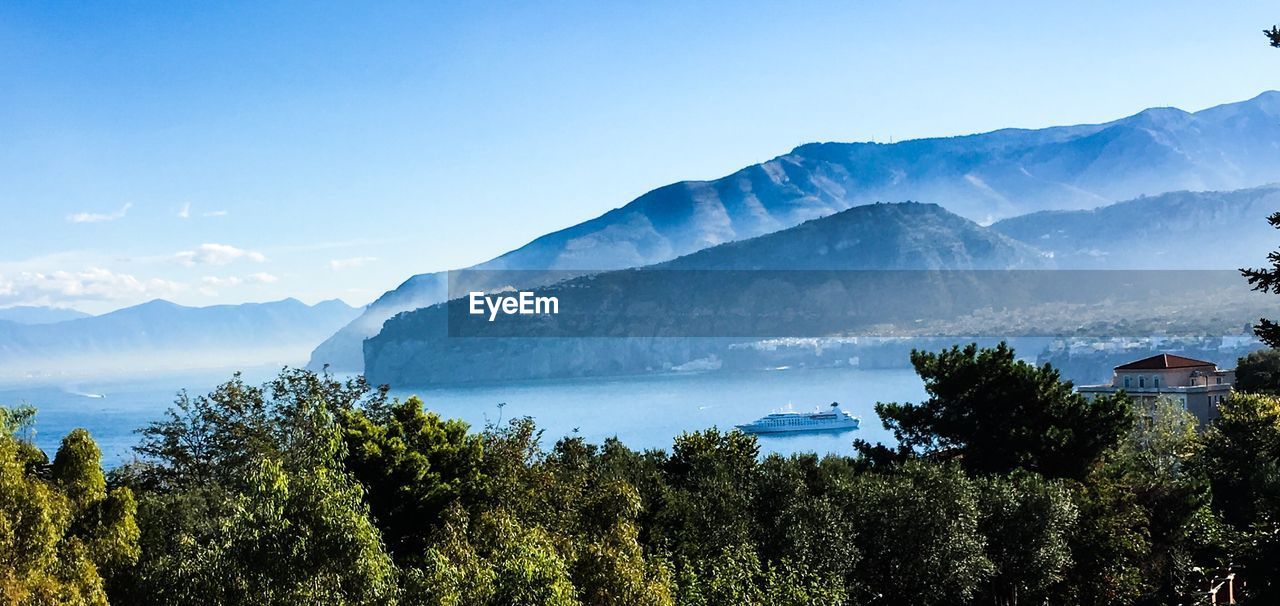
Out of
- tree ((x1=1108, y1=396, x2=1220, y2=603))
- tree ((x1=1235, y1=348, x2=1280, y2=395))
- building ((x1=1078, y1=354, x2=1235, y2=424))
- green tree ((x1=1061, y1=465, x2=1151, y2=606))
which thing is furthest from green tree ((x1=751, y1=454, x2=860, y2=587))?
building ((x1=1078, y1=354, x2=1235, y2=424))

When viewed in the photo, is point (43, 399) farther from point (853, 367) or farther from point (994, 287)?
point (994, 287)

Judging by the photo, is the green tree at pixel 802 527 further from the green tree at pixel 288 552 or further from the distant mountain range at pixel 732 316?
the distant mountain range at pixel 732 316

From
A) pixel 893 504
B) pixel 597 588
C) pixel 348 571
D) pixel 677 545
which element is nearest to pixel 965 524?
pixel 893 504

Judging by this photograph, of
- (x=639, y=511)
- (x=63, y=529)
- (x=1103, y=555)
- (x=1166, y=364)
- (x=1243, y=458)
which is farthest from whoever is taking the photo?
(x=1166, y=364)

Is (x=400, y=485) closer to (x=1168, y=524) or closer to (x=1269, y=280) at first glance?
(x=1269, y=280)

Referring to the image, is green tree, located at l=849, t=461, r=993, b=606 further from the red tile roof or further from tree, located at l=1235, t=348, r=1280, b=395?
the red tile roof

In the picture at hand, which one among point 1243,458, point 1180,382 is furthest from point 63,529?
point 1180,382
